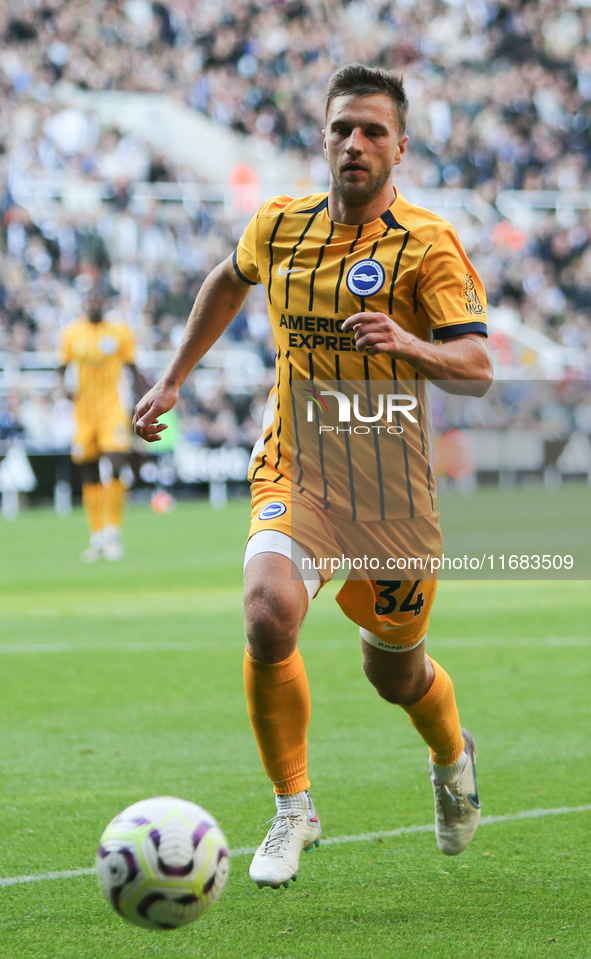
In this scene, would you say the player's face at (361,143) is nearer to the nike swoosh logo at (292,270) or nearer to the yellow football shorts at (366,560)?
the nike swoosh logo at (292,270)

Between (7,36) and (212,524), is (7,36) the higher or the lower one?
the higher one

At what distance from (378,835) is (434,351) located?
1.75m

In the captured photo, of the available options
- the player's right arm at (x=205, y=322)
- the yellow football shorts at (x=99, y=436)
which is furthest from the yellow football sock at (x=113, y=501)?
the player's right arm at (x=205, y=322)

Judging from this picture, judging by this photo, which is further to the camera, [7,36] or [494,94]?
[494,94]

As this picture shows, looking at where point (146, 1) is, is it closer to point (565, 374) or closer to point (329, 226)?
point (565, 374)

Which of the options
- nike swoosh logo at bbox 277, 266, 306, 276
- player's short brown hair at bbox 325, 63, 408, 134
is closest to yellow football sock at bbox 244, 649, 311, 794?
nike swoosh logo at bbox 277, 266, 306, 276

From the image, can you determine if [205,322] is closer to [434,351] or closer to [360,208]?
[360,208]

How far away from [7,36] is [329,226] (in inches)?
990

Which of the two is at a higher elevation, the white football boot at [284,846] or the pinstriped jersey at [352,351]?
the pinstriped jersey at [352,351]

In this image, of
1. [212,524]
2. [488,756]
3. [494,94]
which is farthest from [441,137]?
[488,756]

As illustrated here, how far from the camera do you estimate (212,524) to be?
61.6 ft

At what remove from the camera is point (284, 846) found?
11.8ft

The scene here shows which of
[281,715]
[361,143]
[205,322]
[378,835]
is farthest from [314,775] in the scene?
[361,143]

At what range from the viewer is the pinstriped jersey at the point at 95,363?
574 inches
